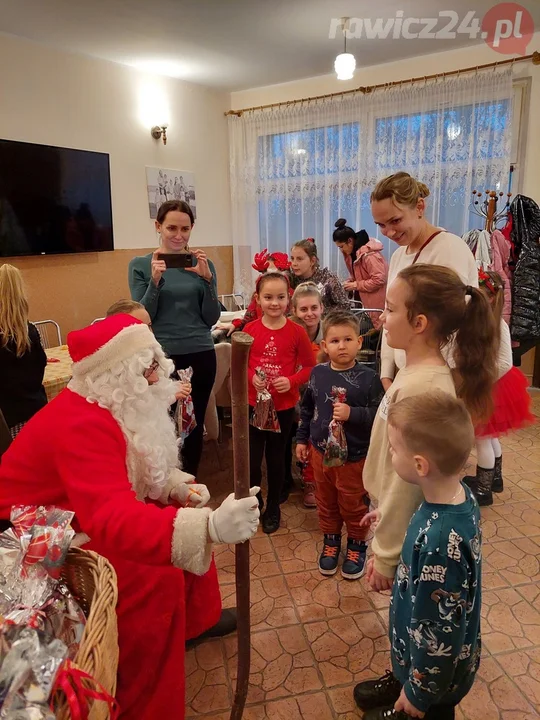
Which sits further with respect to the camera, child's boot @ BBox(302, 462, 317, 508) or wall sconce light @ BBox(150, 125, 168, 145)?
wall sconce light @ BBox(150, 125, 168, 145)

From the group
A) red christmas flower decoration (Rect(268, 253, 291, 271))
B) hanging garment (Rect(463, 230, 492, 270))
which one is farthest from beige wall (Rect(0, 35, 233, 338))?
hanging garment (Rect(463, 230, 492, 270))

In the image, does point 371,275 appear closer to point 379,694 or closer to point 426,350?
point 426,350

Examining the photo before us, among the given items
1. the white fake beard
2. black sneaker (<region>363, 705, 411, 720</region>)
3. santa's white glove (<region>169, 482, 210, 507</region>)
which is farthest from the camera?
santa's white glove (<region>169, 482, 210, 507</region>)

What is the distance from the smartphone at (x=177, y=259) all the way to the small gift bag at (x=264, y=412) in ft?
1.98

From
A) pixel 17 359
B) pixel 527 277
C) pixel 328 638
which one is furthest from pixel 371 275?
pixel 328 638

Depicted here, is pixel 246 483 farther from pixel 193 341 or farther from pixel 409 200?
pixel 193 341

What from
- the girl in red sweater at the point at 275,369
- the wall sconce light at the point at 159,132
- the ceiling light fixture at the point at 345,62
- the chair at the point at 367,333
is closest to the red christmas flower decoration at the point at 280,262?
the chair at the point at 367,333

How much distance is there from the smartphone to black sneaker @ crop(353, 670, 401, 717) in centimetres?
179

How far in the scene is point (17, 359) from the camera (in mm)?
2123

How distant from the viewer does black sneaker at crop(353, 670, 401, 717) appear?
1.46 m

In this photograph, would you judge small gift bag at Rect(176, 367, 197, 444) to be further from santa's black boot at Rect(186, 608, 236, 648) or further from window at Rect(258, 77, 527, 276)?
window at Rect(258, 77, 527, 276)

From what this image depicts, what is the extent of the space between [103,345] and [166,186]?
4.29 m

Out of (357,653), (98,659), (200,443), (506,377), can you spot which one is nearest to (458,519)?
(98,659)

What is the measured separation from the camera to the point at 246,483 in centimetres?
112
